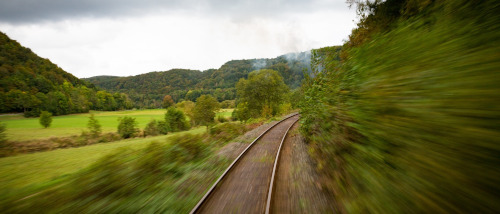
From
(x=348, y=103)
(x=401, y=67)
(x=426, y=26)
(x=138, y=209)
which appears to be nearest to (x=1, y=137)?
(x=138, y=209)

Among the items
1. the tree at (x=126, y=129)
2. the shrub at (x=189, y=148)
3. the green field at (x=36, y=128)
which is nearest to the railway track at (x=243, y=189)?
the shrub at (x=189, y=148)

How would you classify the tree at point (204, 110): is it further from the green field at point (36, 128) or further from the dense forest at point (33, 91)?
the dense forest at point (33, 91)

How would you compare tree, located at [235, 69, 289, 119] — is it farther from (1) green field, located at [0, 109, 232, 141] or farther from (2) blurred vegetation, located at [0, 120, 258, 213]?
(1) green field, located at [0, 109, 232, 141]

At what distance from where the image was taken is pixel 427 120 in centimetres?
241

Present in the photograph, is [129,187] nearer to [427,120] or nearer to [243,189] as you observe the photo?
[243,189]

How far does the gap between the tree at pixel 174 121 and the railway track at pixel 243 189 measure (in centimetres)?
3505

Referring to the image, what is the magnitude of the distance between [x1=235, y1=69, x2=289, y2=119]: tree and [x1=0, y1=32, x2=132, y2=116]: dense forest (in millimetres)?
35296

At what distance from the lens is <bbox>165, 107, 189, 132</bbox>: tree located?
3788 cm

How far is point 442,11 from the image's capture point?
3.70 meters

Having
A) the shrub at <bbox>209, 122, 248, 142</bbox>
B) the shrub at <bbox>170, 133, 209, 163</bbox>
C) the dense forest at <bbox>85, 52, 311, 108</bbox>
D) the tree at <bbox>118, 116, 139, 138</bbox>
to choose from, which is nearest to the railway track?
the shrub at <bbox>170, 133, 209, 163</bbox>

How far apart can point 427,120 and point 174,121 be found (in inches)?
1660

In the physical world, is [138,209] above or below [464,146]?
below

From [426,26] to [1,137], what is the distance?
28.6 metres

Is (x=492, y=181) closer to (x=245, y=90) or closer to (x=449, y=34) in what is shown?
(x=449, y=34)
